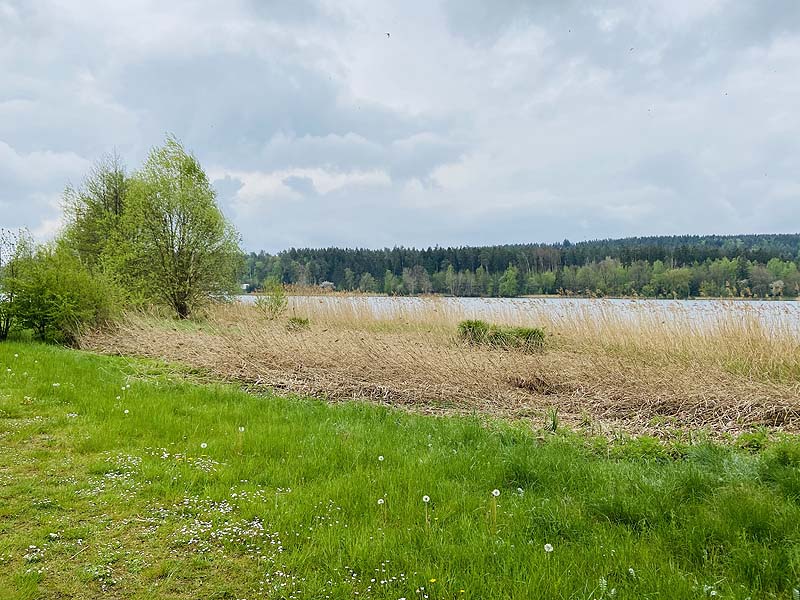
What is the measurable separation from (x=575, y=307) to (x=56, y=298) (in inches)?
499

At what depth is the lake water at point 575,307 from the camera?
8.03 meters

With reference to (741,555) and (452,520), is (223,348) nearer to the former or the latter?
(452,520)

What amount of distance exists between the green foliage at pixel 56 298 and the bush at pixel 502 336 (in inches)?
380

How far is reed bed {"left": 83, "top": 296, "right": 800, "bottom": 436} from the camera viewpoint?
5465 millimetres

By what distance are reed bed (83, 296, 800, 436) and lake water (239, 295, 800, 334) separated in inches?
1.7

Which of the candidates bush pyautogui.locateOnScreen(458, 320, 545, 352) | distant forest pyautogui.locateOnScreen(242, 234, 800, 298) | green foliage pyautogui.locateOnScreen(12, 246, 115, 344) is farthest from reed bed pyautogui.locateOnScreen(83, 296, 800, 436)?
distant forest pyautogui.locateOnScreen(242, 234, 800, 298)

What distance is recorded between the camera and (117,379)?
6.59 metres

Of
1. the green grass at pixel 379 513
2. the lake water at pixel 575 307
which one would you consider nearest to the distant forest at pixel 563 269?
the lake water at pixel 575 307

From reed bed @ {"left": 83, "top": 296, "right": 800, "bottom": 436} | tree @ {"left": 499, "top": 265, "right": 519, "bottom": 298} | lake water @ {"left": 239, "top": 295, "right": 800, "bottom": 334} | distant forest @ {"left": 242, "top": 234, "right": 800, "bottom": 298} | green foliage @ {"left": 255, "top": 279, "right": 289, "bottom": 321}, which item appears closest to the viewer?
reed bed @ {"left": 83, "top": 296, "right": 800, "bottom": 436}

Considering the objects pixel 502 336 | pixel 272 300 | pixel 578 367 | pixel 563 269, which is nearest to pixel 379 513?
pixel 578 367

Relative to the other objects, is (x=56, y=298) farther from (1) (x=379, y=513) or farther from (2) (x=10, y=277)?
(1) (x=379, y=513)

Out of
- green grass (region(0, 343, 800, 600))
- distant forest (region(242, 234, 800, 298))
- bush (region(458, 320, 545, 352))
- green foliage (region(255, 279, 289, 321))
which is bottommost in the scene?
green grass (region(0, 343, 800, 600))

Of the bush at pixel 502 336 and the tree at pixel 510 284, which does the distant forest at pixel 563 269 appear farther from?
the bush at pixel 502 336

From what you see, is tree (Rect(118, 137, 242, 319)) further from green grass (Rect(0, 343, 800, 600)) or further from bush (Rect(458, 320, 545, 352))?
green grass (Rect(0, 343, 800, 600))
